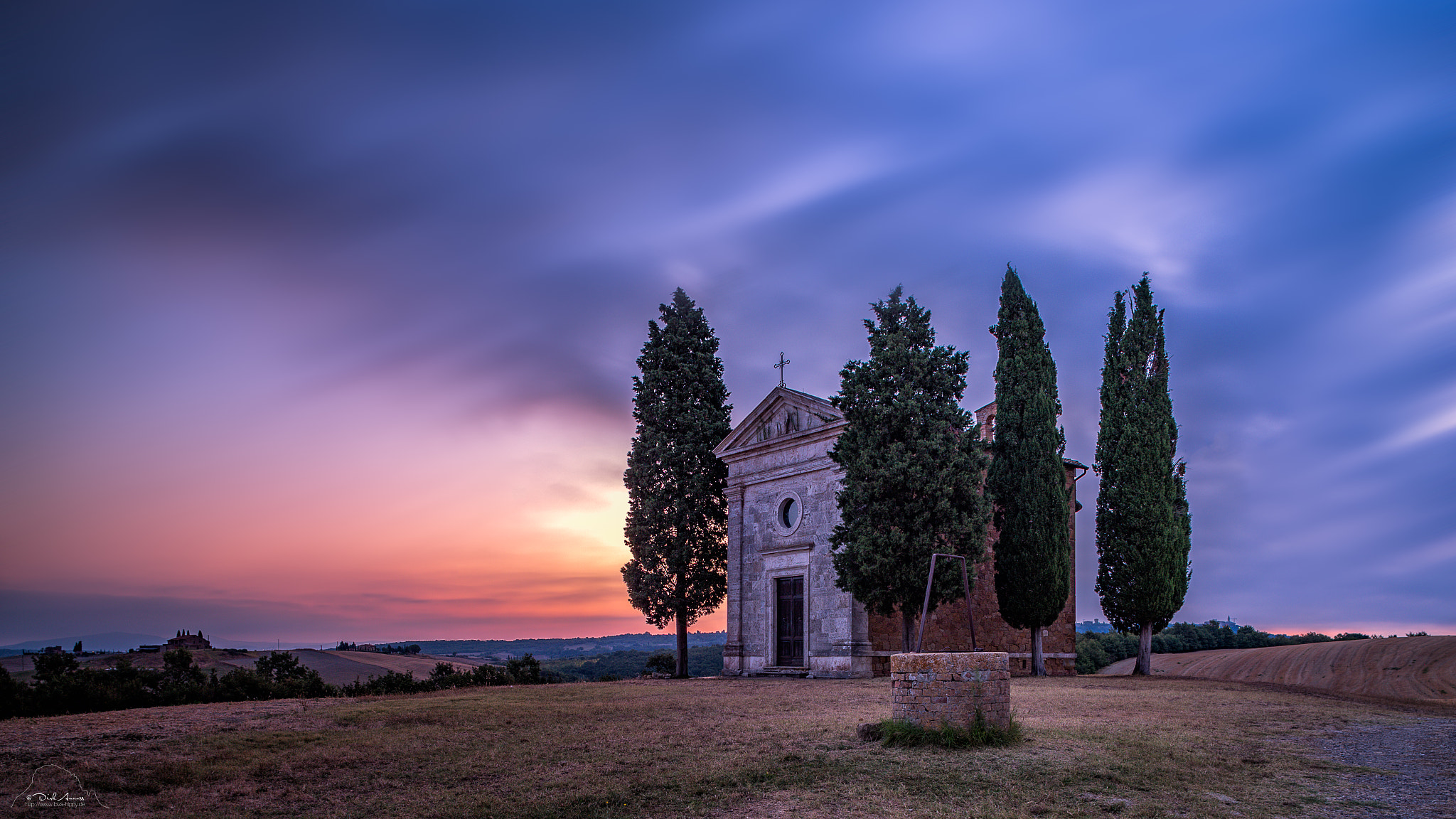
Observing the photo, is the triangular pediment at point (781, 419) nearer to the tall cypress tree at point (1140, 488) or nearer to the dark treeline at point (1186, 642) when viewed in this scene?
the tall cypress tree at point (1140, 488)

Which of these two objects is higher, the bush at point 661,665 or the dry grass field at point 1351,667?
the dry grass field at point 1351,667

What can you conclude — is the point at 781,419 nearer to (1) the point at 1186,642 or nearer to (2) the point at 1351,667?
(2) the point at 1351,667

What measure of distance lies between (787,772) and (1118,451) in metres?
20.1

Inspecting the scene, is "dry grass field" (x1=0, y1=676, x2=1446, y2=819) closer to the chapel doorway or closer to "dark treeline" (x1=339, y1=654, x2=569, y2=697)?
"dark treeline" (x1=339, y1=654, x2=569, y2=697)

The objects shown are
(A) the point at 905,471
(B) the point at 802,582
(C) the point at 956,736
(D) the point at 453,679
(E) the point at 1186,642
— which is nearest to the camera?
(C) the point at 956,736

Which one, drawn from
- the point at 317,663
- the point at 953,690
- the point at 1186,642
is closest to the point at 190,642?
the point at 317,663

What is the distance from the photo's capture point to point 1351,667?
24.1 metres

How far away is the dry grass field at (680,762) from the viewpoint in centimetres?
767

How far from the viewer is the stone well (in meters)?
10.2

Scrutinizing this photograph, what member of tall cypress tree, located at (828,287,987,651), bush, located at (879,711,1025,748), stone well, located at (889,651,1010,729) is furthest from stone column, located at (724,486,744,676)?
bush, located at (879,711,1025,748)

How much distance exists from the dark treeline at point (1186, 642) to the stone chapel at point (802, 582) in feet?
39.3

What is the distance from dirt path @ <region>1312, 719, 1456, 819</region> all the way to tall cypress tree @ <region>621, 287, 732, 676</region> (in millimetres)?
19961

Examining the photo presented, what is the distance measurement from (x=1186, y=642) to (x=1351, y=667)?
1785 cm

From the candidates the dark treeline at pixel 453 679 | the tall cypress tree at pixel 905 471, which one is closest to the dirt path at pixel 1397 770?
the tall cypress tree at pixel 905 471
